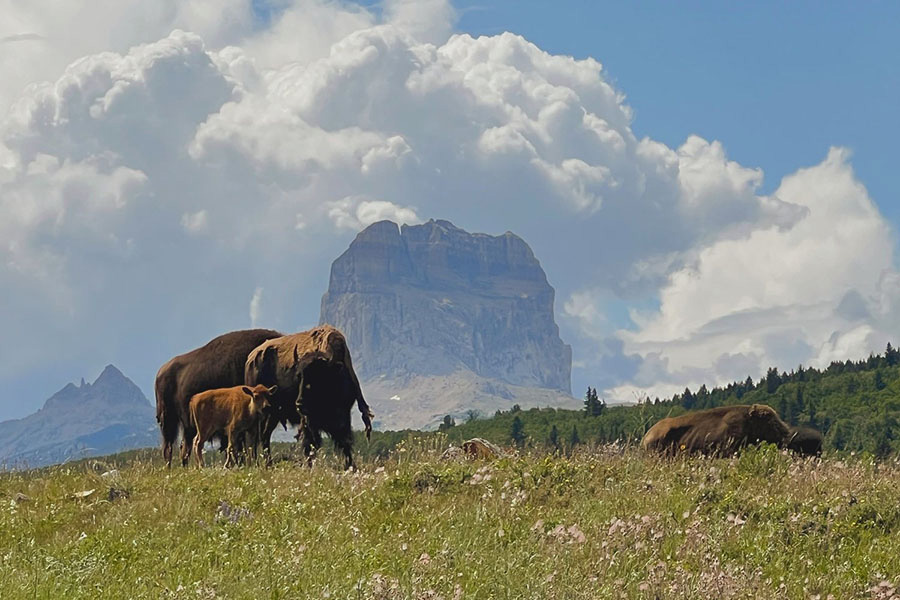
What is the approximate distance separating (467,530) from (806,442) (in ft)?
46.4

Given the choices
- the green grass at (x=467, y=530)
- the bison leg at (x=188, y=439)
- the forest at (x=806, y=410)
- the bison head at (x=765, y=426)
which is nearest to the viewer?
the green grass at (x=467, y=530)

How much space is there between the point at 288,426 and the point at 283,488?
21.4 ft

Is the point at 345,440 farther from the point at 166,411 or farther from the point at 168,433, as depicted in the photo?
the point at 166,411

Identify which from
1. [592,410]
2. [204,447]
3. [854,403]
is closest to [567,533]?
[204,447]

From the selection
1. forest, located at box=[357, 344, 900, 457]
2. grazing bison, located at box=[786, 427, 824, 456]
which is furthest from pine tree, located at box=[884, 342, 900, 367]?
grazing bison, located at box=[786, 427, 824, 456]

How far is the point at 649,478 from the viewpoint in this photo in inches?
523

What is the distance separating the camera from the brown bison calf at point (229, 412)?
18.4 meters

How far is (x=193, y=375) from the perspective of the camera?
21484 mm

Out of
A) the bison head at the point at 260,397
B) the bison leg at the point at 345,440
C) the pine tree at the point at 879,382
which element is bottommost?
the bison leg at the point at 345,440

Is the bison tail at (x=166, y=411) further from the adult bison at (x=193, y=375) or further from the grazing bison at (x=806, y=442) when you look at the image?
the grazing bison at (x=806, y=442)

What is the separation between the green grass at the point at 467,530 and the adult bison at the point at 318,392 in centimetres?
335

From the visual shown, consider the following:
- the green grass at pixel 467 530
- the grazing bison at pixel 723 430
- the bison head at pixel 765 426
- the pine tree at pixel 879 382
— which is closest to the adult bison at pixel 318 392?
the green grass at pixel 467 530

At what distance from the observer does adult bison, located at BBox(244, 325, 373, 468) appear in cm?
1858

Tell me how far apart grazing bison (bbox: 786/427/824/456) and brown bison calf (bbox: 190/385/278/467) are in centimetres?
1082
